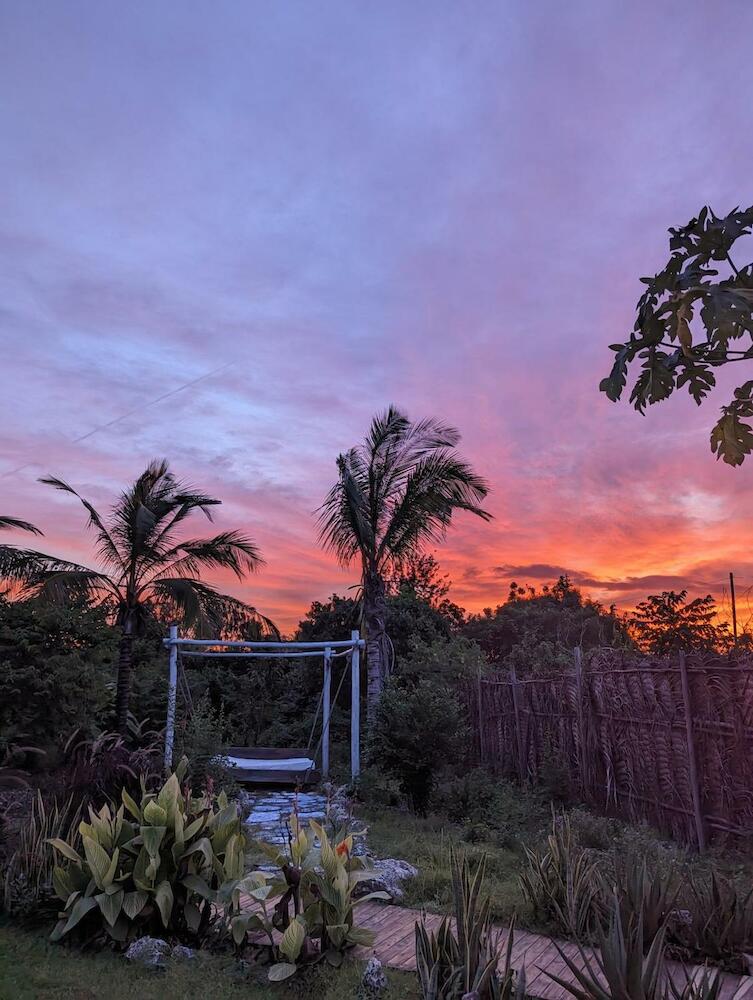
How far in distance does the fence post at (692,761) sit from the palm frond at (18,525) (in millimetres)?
11256

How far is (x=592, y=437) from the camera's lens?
36.6 ft

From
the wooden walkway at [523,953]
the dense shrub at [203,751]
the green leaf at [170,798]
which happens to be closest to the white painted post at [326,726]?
the dense shrub at [203,751]

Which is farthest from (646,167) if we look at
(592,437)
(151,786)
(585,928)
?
(151,786)

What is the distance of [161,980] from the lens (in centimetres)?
430

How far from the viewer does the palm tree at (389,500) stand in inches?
591

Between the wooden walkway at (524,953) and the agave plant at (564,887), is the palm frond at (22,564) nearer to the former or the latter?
the wooden walkway at (524,953)

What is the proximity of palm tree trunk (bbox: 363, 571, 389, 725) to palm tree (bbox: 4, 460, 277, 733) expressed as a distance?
256 cm

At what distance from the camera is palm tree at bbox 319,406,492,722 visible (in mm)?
15023

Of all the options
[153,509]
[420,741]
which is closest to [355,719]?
[420,741]

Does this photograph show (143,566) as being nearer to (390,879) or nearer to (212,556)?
(212,556)

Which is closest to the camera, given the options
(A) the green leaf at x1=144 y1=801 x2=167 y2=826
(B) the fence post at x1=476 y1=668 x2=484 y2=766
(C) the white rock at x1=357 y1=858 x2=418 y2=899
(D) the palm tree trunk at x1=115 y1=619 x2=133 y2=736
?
(A) the green leaf at x1=144 y1=801 x2=167 y2=826

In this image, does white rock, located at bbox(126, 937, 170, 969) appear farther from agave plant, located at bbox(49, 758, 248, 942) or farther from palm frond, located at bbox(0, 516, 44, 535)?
palm frond, located at bbox(0, 516, 44, 535)

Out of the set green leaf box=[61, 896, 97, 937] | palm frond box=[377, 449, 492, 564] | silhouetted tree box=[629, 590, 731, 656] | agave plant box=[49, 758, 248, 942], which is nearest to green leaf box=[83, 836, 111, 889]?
agave plant box=[49, 758, 248, 942]

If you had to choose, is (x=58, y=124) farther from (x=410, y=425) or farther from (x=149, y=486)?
(x=410, y=425)
